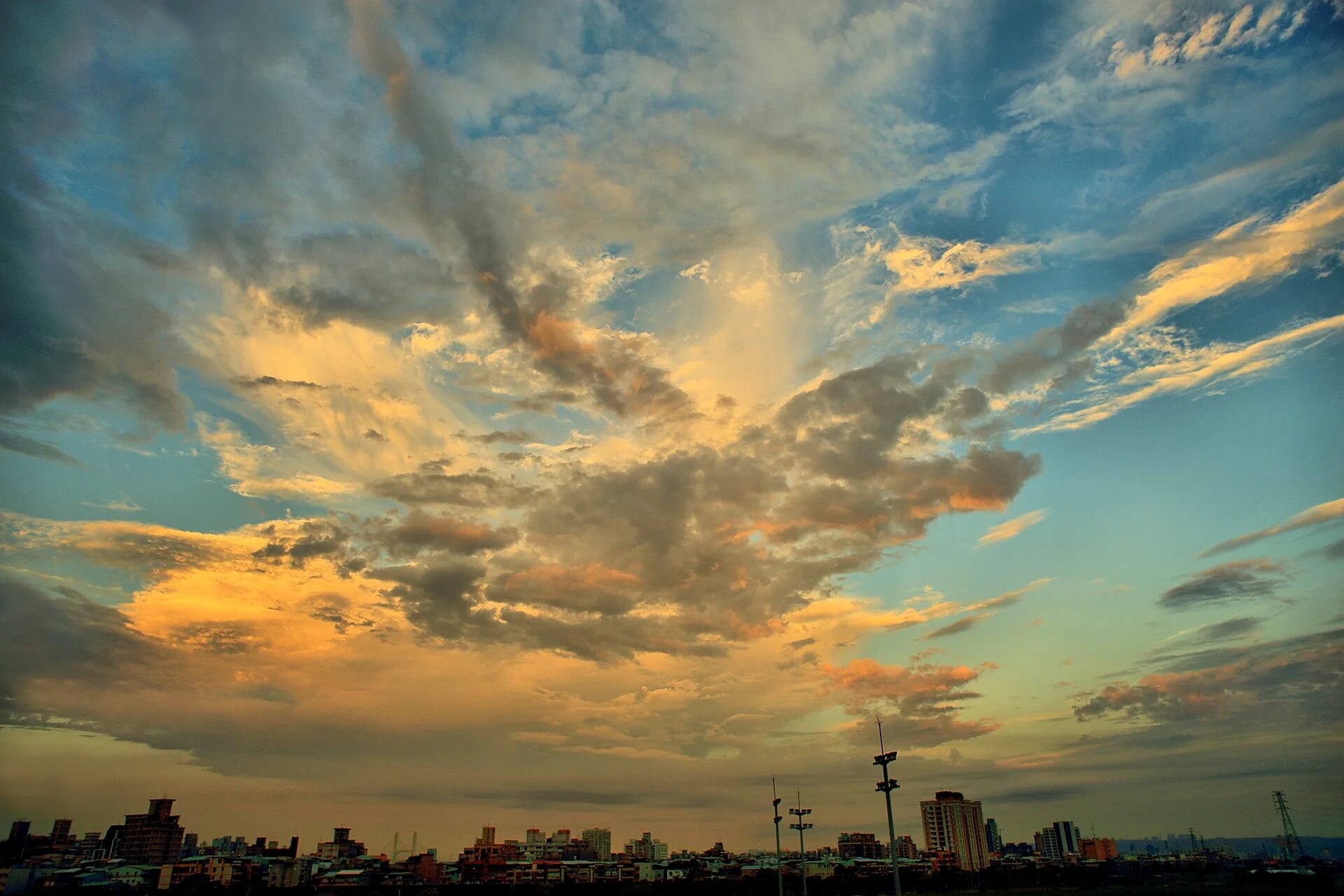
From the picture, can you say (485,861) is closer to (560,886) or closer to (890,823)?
(560,886)

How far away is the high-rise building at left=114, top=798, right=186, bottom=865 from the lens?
18125 centimetres

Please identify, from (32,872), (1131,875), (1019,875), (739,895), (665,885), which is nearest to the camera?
(32,872)

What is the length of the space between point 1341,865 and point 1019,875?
256ft

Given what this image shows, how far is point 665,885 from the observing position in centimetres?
15400

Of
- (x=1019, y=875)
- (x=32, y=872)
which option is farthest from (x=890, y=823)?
(x=1019, y=875)

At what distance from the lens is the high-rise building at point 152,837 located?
595ft

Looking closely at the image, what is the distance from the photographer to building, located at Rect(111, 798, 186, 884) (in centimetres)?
18125

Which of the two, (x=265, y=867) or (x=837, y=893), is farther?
(x=265, y=867)

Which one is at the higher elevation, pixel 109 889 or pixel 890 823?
pixel 890 823

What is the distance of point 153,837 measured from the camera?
601ft

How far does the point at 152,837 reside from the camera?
183 m

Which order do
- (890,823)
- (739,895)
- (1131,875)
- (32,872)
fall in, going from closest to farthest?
(890,823) < (32,872) < (739,895) < (1131,875)

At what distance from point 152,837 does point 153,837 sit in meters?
0.17

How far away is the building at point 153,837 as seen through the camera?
181250 millimetres
